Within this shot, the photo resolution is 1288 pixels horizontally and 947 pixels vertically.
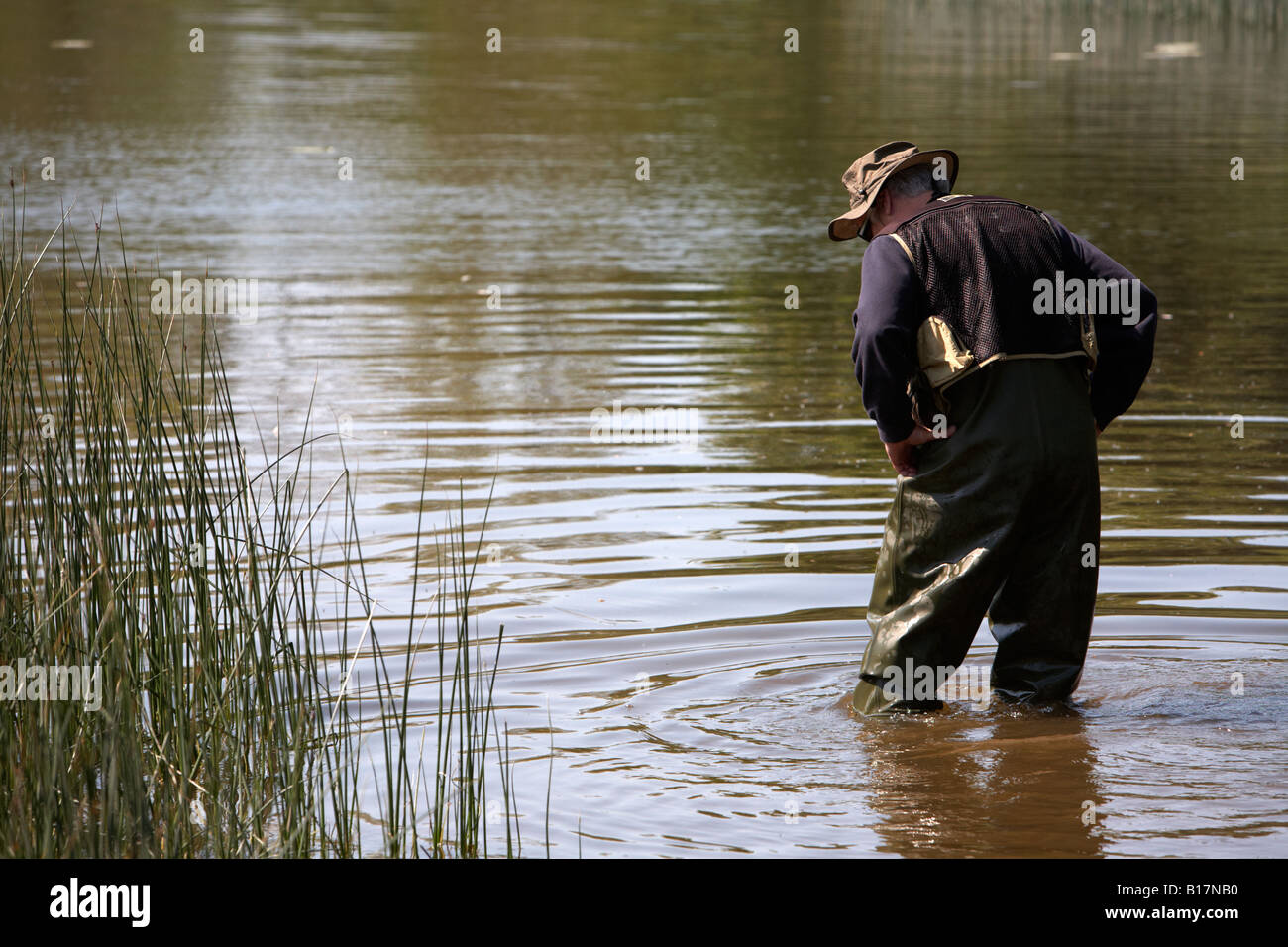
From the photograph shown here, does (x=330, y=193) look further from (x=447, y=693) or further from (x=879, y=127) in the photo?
(x=447, y=693)

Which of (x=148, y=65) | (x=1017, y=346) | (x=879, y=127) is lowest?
(x=1017, y=346)

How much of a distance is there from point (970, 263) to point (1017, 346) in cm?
28

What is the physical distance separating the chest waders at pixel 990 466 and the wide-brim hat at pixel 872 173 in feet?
0.50

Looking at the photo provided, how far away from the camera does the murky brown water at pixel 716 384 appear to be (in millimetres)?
4934

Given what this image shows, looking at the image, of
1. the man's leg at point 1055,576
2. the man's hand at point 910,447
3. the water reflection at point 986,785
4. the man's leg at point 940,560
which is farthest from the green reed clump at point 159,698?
the man's leg at point 1055,576

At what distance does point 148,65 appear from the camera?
31750 millimetres

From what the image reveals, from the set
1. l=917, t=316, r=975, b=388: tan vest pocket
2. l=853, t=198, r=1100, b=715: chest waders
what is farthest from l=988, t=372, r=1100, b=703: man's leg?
l=917, t=316, r=975, b=388: tan vest pocket

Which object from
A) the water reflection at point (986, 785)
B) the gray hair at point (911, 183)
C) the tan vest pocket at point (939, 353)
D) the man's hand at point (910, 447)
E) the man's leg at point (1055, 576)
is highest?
the gray hair at point (911, 183)

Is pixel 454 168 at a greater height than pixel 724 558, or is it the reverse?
pixel 454 168

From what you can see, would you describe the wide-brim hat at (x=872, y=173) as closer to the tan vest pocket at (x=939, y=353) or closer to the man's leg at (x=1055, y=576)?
the tan vest pocket at (x=939, y=353)

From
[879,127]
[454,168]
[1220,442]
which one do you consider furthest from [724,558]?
[879,127]

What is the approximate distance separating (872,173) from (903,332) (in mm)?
547

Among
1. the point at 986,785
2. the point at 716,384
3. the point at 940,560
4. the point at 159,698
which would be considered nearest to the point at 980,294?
the point at 940,560

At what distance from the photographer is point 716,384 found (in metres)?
10.6
